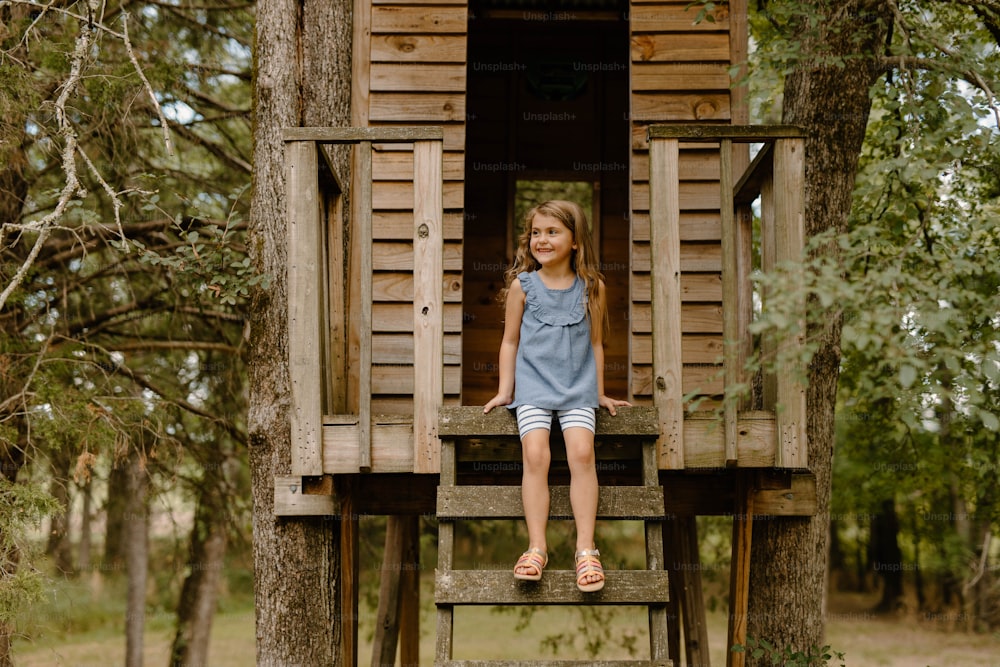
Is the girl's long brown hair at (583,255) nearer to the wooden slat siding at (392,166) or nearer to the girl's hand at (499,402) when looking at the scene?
the girl's hand at (499,402)

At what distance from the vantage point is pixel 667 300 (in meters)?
4.46

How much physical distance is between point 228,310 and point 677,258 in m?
4.97

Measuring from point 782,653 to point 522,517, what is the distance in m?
2.54

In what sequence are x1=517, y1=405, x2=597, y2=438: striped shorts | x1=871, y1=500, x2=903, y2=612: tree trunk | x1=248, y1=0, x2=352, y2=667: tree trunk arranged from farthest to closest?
x1=871, y1=500, x2=903, y2=612: tree trunk < x1=248, y1=0, x2=352, y2=667: tree trunk < x1=517, y1=405, x2=597, y2=438: striped shorts

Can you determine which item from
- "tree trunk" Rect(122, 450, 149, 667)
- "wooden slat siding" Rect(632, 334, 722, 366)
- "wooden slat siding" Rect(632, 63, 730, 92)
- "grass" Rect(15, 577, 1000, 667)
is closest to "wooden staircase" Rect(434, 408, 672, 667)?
"wooden slat siding" Rect(632, 334, 722, 366)

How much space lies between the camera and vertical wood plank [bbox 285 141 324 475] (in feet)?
14.7

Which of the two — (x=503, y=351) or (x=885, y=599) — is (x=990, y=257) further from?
(x=885, y=599)

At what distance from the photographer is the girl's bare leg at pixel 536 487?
13.2ft

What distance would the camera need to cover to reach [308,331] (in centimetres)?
447

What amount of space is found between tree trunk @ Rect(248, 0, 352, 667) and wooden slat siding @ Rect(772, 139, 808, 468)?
257 cm

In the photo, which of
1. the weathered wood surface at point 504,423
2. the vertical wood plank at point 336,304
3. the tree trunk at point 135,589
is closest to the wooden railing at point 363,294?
the weathered wood surface at point 504,423

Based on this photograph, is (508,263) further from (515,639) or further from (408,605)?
(515,639)

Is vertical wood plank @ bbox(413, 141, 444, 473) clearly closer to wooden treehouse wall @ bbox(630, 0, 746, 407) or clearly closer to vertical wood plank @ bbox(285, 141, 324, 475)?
vertical wood plank @ bbox(285, 141, 324, 475)

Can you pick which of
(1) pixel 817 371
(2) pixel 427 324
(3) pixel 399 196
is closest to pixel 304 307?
(2) pixel 427 324
